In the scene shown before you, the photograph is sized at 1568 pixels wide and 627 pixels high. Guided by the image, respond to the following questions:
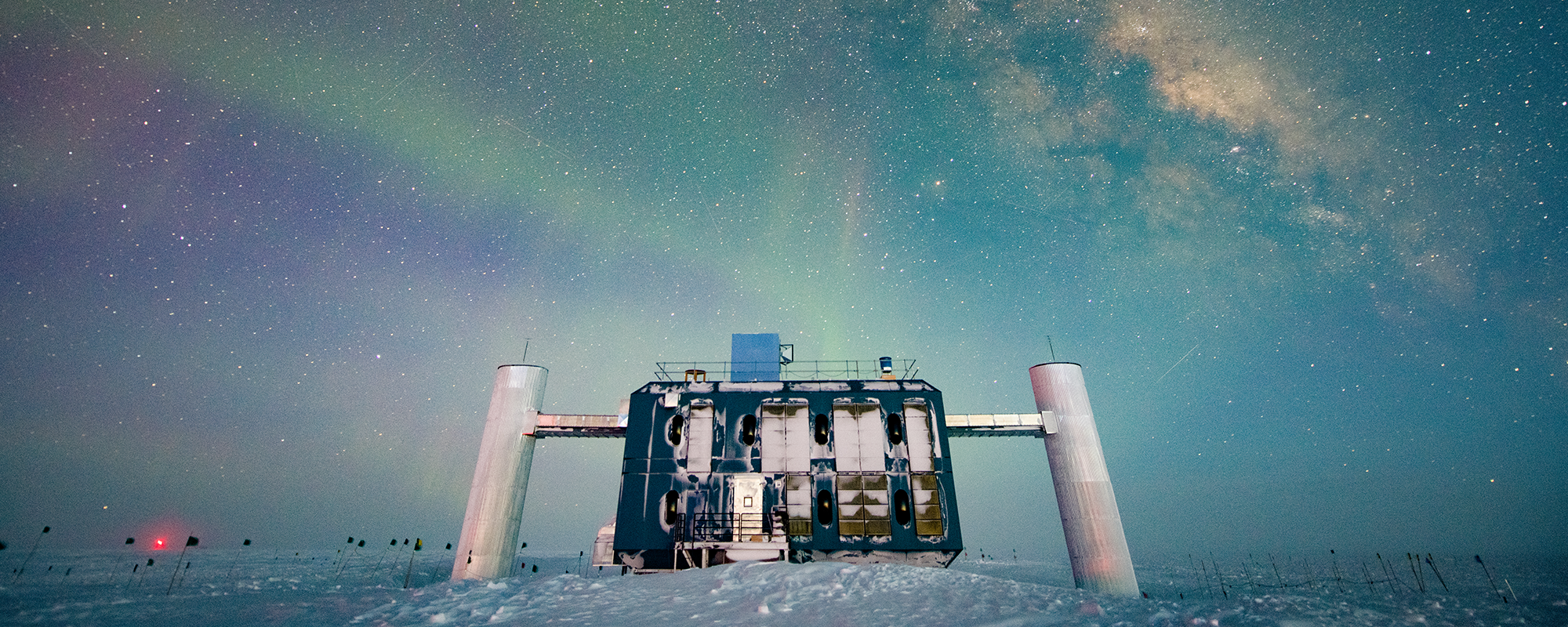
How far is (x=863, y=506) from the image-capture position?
27.1 meters

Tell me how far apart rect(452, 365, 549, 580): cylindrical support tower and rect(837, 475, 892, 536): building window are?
15604 millimetres

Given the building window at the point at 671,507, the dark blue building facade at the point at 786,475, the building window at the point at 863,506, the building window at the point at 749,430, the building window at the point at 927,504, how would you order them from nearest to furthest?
the dark blue building facade at the point at 786,475 < the building window at the point at 927,504 < the building window at the point at 863,506 < the building window at the point at 671,507 < the building window at the point at 749,430

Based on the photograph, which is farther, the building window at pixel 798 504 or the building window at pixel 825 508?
the building window at pixel 825 508

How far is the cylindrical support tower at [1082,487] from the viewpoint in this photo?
1061 inches

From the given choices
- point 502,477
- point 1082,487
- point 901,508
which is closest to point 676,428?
point 502,477

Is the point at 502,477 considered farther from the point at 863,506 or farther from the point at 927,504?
the point at 927,504

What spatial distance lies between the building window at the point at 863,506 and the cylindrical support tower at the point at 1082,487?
8.76 metres

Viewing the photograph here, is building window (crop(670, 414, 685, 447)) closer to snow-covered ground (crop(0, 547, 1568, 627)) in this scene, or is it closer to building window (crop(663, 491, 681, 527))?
building window (crop(663, 491, 681, 527))

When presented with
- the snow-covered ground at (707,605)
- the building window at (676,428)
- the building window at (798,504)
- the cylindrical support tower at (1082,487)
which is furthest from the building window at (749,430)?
the cylindrical support tower at (1082,487)

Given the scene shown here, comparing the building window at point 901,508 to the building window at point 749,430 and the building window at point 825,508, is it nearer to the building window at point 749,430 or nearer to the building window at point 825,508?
the building window at point 825,508

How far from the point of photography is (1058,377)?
30.7 meters

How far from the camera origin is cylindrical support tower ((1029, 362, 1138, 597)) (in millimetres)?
26938

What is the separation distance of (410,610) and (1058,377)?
97.7 feet

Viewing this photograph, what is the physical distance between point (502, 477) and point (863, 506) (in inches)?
725
